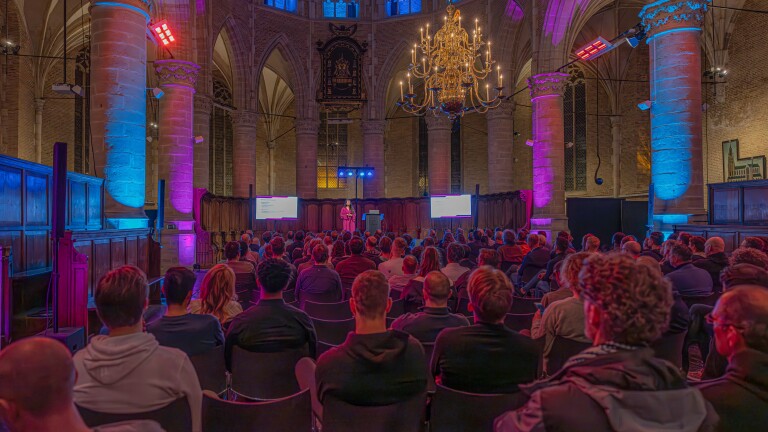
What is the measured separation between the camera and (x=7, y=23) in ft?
54.1

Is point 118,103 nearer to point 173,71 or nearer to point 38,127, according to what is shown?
point 173,71

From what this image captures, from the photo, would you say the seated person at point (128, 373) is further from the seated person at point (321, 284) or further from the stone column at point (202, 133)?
the stone column at point (202, 133)

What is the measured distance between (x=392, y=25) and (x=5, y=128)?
15225 mm

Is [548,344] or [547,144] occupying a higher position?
[547,144]

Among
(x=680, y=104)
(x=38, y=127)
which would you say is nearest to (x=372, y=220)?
(x=680, y=104)

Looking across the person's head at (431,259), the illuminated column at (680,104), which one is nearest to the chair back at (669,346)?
the person's head at (431,259)

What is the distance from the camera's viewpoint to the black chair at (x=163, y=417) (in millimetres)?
2080

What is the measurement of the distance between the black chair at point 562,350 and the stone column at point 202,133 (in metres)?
Result: 15.4

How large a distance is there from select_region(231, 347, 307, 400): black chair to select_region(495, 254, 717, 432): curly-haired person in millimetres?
1822

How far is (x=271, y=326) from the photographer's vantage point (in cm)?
318

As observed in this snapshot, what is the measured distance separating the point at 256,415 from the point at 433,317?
1503 mm

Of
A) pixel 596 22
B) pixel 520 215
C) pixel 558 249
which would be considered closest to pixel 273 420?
pixel 558 249

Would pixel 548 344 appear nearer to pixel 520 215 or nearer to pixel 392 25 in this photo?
pixel 520 215

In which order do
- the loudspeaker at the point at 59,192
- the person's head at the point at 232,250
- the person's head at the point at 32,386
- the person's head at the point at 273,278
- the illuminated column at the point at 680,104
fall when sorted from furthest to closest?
the illuminated column at the point at 680,104 < the person's head at the point at 232,250 < the loudspeaker at the point at 59,192 < the person's head at the point at 273,278 < the person's head at the point at 32,386
